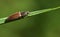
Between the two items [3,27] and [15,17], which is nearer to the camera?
[15,17]

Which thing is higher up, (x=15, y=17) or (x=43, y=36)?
(x=15, y=17)

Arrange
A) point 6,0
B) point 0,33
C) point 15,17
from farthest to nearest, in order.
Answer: point 6,0 < point 0,33 < point 15,17

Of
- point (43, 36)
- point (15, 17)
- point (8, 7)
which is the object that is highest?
point (15, 17)

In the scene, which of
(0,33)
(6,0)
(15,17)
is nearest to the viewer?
(15,17)

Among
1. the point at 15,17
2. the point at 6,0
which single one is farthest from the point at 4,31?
the point at 15,17

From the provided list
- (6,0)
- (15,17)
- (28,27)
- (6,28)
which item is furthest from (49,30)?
(15,17)

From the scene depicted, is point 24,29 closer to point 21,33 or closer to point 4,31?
point 21,33

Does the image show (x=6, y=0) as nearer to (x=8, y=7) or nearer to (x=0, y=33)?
(x=8, y=7)
